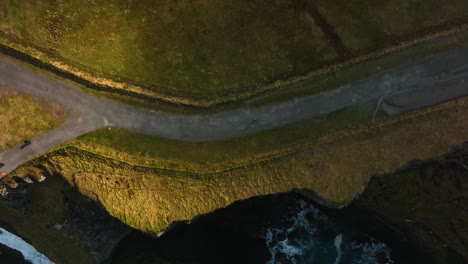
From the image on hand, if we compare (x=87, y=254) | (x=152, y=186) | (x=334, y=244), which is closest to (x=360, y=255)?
(x=334, y=244)

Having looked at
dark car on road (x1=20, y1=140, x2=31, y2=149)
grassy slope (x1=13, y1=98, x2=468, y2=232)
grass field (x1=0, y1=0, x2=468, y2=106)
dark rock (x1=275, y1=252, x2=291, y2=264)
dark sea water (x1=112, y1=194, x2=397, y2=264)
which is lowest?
dark rock (x1=275, y1=252, x2=291, y2=264)

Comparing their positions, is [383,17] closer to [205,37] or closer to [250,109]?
[250,109]

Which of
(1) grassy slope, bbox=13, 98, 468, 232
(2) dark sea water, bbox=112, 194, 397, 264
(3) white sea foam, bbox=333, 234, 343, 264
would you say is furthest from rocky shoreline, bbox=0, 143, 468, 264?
(1) grassy slope, bbox=13, 98, 468, 232

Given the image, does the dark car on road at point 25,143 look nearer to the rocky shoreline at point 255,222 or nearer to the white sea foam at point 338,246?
the rocky shoreline at point 255,222

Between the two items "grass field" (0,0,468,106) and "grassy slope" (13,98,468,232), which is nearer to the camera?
"grass field" (0,0,468,106)

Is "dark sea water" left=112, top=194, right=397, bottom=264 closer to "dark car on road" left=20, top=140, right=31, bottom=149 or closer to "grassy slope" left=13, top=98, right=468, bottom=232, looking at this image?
"grassy slope" left=13, top=98, right=468, bottom=232

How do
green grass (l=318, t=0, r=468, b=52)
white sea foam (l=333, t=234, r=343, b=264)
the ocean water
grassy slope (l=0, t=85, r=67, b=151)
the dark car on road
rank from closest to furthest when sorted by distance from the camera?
green grass (l=318, t=0, r=468, b=52)
grassy slope (l=0, t=85, r=67, b=151)
the dark car on road
the ocean water
white sea foam (l=333, t=234, r=343, b=264)

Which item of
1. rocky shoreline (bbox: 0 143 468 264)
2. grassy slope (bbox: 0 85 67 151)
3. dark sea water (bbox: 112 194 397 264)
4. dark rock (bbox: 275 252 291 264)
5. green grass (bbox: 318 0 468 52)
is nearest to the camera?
green grass (bbox: 318 0 468 52)
